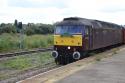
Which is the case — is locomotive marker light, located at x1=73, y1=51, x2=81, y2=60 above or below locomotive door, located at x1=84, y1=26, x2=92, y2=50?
below

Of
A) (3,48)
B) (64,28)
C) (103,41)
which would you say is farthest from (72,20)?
(3,48)

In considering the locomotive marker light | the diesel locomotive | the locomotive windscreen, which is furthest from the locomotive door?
the locomotive marker light

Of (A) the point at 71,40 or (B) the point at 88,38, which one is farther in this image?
(B) the point at 88,38

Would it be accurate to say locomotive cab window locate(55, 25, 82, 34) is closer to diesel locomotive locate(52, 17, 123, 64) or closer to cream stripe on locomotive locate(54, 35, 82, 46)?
diesel locomotive locate(52, 17, 123, 64)

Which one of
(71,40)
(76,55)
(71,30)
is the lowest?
(76,55)

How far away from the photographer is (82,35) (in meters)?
22.2

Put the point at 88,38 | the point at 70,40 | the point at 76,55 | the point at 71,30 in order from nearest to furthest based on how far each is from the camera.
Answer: the point at 76,55 < the point at 70,40 < the point at 71,30 < the point at 88,38

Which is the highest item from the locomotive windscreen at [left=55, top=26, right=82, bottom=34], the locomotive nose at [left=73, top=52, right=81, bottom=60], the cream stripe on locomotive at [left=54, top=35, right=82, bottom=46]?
the locomotive windscreen at [left=55, top=26, right=82, bottom=34]

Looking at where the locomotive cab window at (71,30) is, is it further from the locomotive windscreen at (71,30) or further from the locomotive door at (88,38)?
the locomotive door at (88,38)

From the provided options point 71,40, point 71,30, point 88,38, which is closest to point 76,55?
point 71,40

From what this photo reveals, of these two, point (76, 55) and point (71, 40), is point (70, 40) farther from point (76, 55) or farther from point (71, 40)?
point (76, 55)

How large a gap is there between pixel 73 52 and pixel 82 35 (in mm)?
1120

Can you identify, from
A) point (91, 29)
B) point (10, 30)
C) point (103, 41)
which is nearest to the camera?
point (91, 29)

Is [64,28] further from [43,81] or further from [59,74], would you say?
[43,81]
